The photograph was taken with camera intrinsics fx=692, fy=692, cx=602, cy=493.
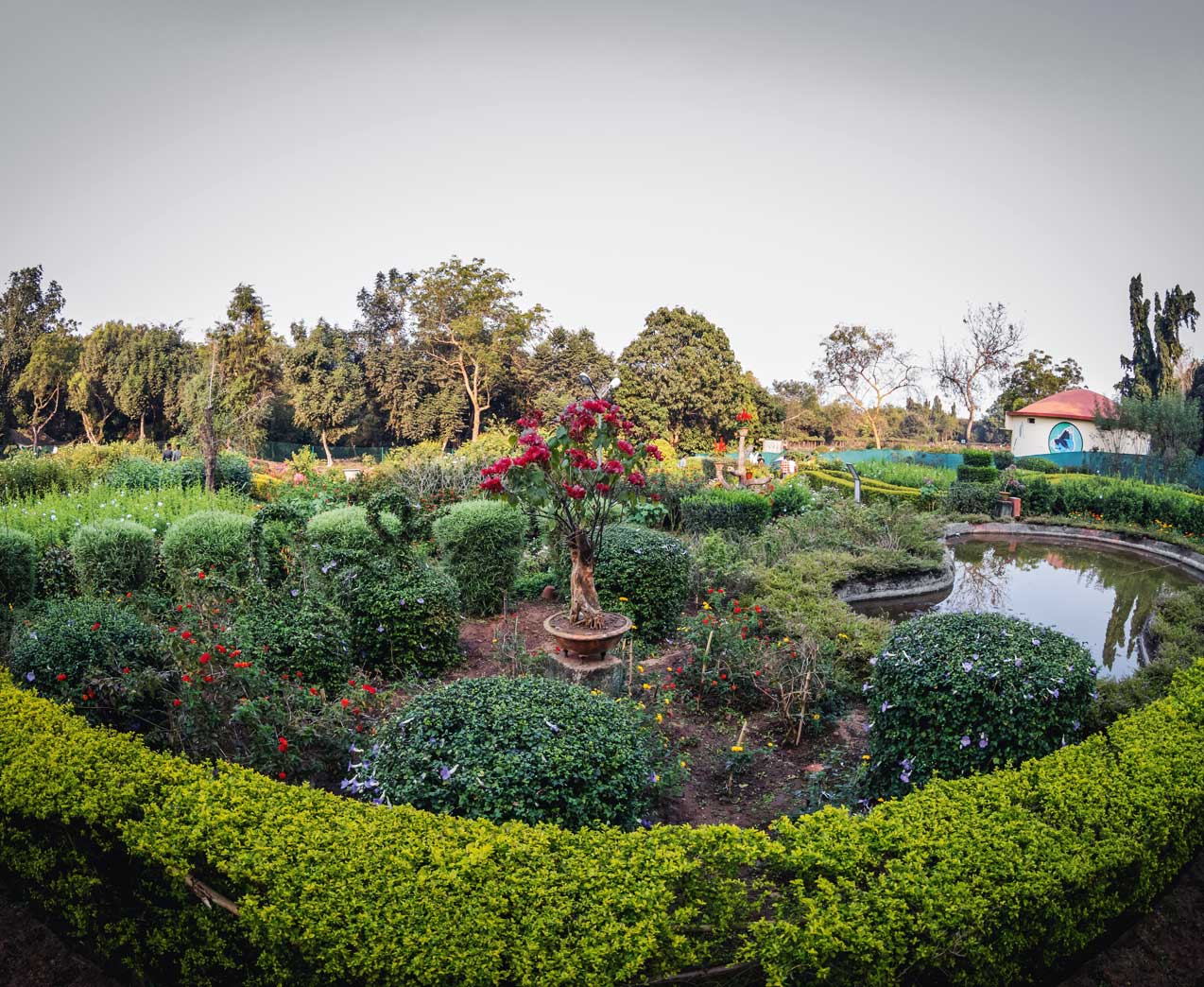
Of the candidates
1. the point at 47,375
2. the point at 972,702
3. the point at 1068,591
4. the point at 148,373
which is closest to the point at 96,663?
the point at 972,702

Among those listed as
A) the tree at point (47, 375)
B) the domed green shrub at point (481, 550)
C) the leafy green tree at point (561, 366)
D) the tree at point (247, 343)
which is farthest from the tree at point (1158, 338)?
the tree at point (47, 375)

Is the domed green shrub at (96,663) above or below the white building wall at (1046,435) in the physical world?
below

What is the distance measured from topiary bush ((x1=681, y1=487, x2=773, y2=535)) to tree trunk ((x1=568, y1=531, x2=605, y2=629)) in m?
6.25

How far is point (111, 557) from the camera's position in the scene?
6.96 m

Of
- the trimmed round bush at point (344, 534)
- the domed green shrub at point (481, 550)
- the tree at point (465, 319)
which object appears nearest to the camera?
the trimmed round bush at point (344, 534)

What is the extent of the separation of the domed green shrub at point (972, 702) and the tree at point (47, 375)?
130 feet

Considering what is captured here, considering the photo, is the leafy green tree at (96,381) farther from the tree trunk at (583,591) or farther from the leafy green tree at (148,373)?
the tree trunk at (583,591)

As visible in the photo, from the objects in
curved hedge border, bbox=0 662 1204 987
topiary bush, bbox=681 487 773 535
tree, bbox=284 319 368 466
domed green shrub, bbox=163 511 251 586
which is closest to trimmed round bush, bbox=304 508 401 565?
domed green shrub, bbox=163 511 251 586

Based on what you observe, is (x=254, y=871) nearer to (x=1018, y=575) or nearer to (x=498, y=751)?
(x=498, y=751)

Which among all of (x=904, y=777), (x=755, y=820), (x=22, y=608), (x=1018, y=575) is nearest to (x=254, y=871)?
(x=755, y=820)

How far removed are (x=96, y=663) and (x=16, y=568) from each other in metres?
3.25

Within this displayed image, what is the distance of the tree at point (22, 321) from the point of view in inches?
1321

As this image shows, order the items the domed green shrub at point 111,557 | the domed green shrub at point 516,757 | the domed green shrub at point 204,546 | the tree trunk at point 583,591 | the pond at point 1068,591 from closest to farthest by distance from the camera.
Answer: the domed green shrub at point 516,757, the tree trunk at point 583,591, the domed green shrub at point 111,557, the domed green shrub at point 204,546, the pond at point 1068,591

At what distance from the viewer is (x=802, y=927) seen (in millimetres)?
2301
